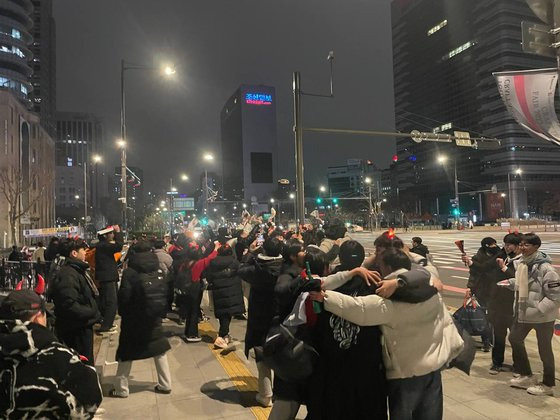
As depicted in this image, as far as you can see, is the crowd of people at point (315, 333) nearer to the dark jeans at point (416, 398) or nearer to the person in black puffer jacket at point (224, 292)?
the dark jeans at point (416, 398)

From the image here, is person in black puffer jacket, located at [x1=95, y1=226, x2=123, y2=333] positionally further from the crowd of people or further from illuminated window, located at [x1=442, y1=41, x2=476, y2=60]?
illuminated window, located at [x1=442, y1=41, x2=476, y2=60]

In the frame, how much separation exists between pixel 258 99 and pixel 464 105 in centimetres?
8359

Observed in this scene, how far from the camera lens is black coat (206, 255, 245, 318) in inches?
271

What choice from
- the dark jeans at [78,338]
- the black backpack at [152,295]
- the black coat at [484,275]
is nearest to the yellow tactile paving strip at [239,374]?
the black backpack at [152,295]

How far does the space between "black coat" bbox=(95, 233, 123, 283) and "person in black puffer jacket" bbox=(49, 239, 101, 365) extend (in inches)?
119

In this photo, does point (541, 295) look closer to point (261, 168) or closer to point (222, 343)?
point (222, 343)

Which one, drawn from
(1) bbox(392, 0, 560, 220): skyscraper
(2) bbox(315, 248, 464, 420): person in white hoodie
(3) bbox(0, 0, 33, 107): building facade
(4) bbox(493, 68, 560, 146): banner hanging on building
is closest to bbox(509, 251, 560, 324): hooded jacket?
(4) bbox(493, 68, 560, 146): banner hanging on building

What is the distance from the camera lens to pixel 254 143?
170m

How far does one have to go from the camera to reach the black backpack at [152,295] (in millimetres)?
5051

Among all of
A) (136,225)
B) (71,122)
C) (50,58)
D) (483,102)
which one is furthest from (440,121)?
(71,122)

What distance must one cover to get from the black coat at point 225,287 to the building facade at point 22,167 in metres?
41.8

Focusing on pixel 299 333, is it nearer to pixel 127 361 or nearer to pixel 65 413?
pixel 65 413

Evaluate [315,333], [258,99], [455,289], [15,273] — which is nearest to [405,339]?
[315,333]

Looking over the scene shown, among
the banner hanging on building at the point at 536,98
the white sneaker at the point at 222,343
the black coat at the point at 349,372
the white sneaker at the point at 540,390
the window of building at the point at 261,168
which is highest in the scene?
the window of building at the point at 261,168
